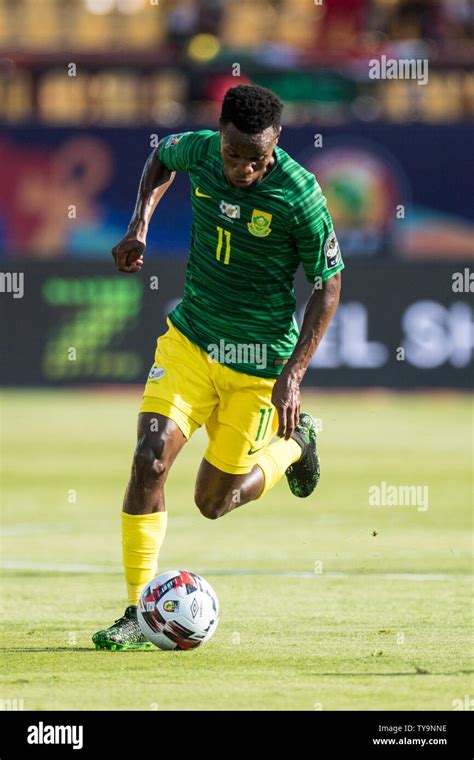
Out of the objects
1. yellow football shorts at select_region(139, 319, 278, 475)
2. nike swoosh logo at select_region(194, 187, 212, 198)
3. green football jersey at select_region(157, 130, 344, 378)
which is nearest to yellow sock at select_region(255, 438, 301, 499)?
yellow football shorts at select_region(139, 319, 278, 475)

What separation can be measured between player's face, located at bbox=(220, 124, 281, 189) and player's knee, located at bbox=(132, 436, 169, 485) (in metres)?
1.32

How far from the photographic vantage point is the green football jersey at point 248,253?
294 inches

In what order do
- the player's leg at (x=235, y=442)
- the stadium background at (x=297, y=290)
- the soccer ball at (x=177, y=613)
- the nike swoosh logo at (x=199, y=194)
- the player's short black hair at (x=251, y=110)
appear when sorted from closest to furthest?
the player's short black hair at (x=251, y=110), the soccer ball at (x=177, y=613), the nike swoosh logo at (x=199, y=194), the player's leg at (x=235, y=442), the stadium background at (x=297, y=290)

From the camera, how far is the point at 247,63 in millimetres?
24375

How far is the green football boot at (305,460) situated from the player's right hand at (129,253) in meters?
1.97

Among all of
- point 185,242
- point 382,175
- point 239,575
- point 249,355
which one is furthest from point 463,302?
point 249,355

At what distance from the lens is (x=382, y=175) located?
24.3 metres

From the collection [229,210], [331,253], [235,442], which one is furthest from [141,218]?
[235,442]

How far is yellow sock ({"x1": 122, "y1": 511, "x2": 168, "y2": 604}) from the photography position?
7.45m

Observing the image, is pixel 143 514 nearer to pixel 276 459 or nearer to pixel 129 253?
pixel 129 253

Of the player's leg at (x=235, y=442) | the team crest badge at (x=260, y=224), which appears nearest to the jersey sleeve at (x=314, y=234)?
the team crest badge at (x=260, y=224)

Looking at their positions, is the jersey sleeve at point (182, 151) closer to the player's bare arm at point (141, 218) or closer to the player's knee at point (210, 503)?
the player's bare arm at point (141, 218)

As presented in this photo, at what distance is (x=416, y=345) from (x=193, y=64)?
20.3 feet

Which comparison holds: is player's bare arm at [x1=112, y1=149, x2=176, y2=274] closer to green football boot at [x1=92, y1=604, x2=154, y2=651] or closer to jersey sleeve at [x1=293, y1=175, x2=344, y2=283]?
jersey sleeve at [x1=293, y1=175, x2=344, y2=283]
